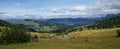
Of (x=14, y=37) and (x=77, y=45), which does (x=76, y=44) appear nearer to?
(x=77, y=45)

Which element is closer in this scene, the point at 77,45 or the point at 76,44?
the point at 77,45

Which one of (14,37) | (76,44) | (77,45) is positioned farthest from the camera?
(14,37)

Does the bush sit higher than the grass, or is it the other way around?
the grass

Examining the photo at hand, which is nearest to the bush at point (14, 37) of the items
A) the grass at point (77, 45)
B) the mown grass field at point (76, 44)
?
the mown grass field at point (76, 44)

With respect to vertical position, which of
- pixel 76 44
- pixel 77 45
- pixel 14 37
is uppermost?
pixel 77 45

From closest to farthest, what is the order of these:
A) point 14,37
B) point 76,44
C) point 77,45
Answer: point 77,45, point 76,44, point 14,37

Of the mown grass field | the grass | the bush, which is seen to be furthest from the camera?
the bush

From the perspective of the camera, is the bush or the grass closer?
the grass

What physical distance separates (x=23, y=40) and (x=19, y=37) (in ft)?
7.21

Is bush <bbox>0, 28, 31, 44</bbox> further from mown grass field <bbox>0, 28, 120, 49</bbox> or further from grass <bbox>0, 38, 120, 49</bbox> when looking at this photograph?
grass <bbox>0, 38, 120, 49</bbox>

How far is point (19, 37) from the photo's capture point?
9700cm

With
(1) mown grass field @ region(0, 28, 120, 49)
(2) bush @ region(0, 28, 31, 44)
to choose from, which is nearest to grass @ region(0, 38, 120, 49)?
(1) mown grass field @ region(0, 28, 120, 49)

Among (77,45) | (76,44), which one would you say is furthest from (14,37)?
(77,45)

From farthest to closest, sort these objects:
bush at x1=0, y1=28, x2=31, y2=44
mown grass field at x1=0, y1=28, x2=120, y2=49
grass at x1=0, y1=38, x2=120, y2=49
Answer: bush at x1=0, y1=28, x2=31, y2=44
mown grass field at x1=0, y1=28, x2=120, y2=49
grass at x1=0, y1=38, x2=120, y2=49
